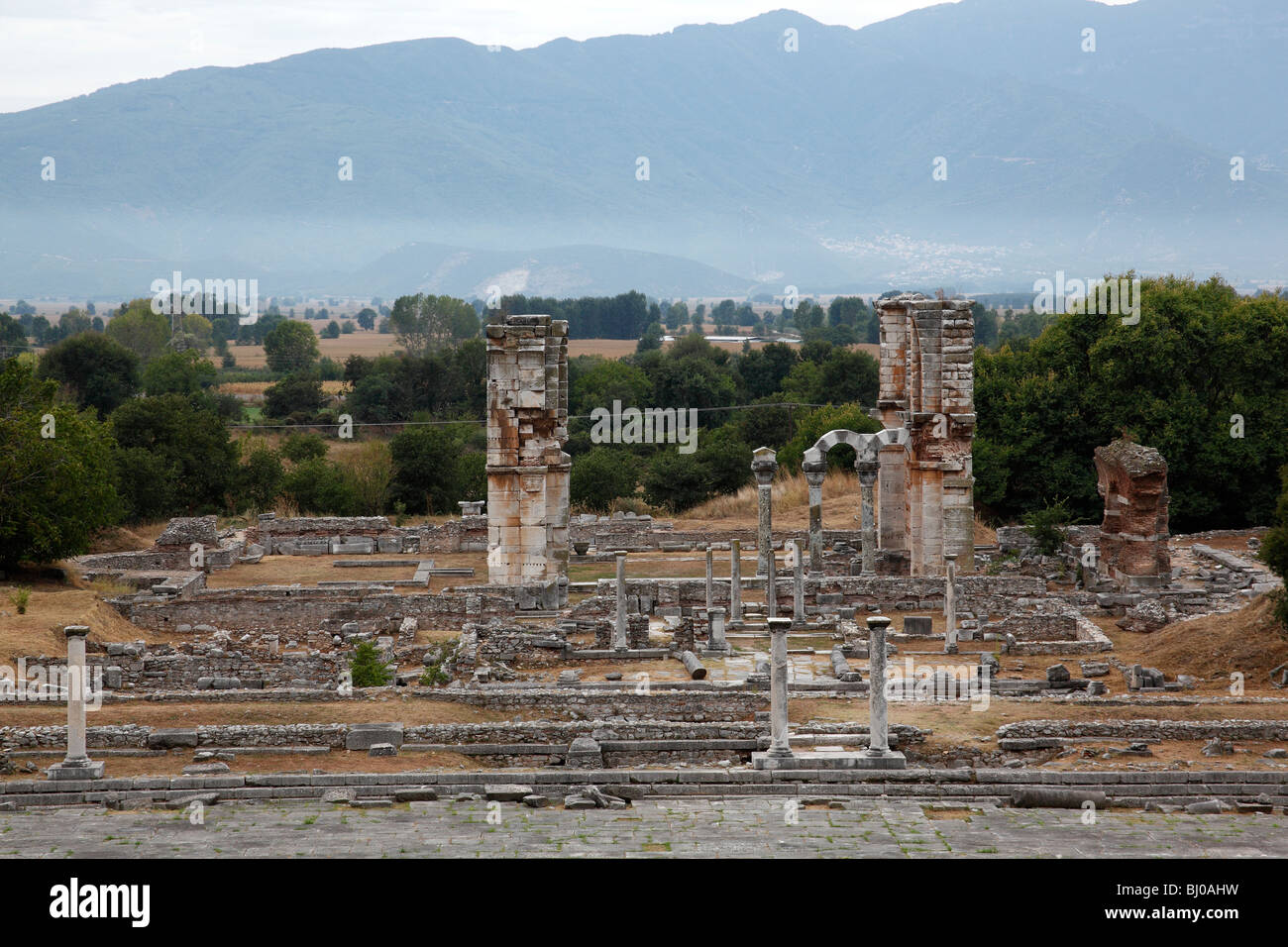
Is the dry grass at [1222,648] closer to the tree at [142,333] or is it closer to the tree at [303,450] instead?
the tree at [303,450]

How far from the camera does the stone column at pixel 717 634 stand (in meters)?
23.5

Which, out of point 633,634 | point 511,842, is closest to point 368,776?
point 511,842

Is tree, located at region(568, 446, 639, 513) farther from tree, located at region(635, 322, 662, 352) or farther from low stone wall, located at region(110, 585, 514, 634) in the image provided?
tree, located at region(635, 322, 662, 352)

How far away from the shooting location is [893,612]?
90.4ft

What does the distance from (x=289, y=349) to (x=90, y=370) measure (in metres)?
43.6

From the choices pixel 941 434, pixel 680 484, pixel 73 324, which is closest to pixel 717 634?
pixel 941 434

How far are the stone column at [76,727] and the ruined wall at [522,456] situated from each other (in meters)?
12.6

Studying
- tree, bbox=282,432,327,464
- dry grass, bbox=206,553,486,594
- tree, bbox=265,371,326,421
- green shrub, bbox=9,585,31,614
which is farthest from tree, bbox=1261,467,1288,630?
tree, bbox=265,371,326,421

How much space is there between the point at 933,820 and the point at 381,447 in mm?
39947

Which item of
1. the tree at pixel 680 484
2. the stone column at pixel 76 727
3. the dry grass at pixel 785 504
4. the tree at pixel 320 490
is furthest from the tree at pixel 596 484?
the stone column at pixel 76 727

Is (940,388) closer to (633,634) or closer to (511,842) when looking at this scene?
(633,634)

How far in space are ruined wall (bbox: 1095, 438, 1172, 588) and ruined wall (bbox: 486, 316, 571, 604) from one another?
37.8 feet

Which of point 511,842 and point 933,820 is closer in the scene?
point 511,842

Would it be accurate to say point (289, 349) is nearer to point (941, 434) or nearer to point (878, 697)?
point (941, 434)
